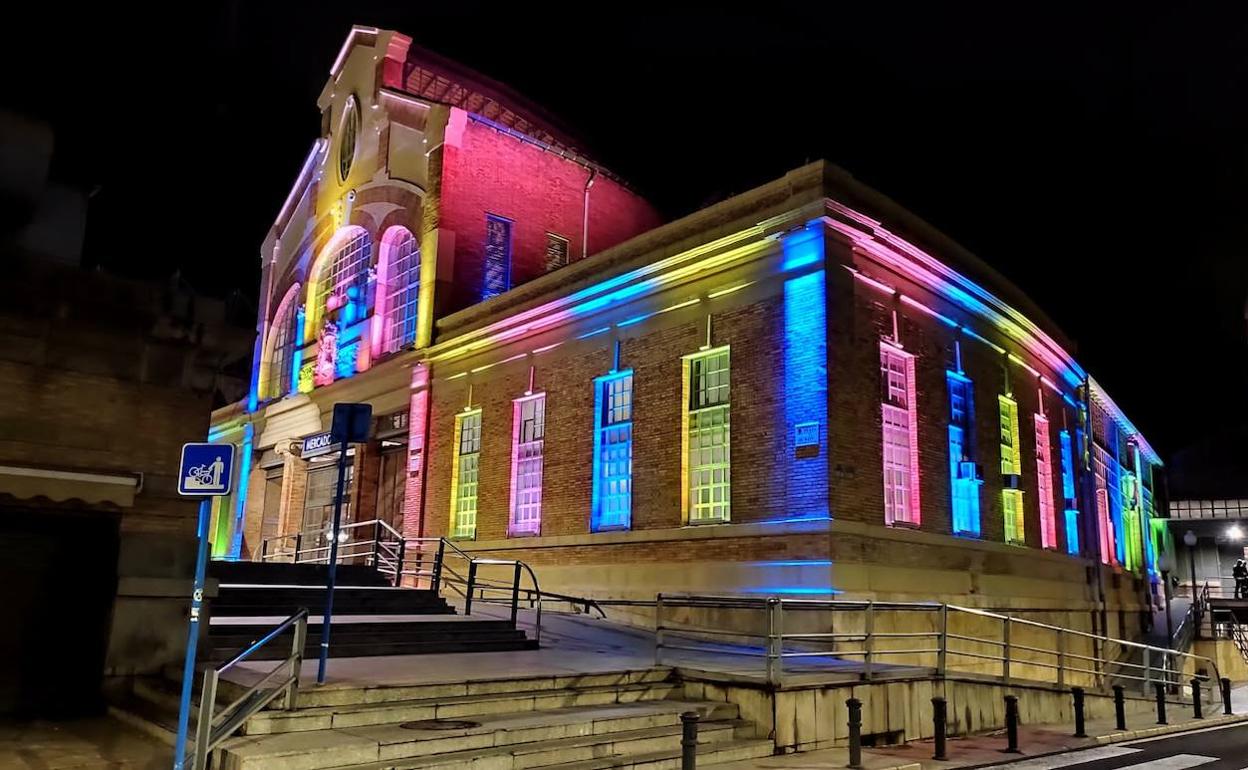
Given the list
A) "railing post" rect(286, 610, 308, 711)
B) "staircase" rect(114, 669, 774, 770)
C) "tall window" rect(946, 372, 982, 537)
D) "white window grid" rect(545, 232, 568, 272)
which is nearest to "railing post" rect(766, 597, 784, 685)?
"staircase" rect(114, 669, 774, 770)

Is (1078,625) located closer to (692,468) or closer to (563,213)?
(692,468)

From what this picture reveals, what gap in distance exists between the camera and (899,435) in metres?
17.1

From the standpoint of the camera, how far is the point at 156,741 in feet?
27.2

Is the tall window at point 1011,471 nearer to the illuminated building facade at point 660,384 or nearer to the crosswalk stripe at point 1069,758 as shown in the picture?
the illuminated building facade at point 660,384

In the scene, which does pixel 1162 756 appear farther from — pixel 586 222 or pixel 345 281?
pixel 345 281

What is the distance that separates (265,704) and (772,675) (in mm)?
5113

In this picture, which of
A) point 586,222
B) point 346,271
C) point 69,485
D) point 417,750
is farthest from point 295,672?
point 346,271

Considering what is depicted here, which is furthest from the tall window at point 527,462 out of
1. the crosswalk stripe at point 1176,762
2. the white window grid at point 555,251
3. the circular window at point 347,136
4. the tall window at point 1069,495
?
the tall window at point 1069,495

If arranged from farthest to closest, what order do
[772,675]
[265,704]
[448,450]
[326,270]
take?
[326,270] → [448,450] → [772,675] → [265,704]

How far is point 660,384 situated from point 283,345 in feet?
68.2

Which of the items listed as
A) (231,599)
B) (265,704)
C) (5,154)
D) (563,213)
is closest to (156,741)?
(265,704)

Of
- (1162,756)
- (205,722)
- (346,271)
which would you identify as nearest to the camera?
(205,722)

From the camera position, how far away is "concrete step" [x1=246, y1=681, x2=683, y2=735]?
793cm

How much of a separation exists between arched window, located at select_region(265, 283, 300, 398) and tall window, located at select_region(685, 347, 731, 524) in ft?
64.9
